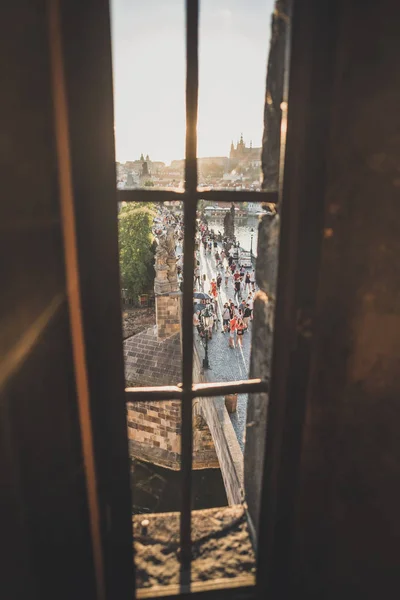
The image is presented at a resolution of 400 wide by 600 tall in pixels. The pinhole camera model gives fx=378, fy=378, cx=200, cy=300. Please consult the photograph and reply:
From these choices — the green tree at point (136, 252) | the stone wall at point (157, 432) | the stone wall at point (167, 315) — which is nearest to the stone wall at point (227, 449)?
the stone wall at point (157, 432)

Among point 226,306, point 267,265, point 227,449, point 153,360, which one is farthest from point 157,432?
point 267,265

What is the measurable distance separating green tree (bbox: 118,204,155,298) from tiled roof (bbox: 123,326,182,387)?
9.36 m

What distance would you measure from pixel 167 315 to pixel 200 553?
11.9 meters

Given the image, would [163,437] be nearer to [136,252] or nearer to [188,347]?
[188,347]

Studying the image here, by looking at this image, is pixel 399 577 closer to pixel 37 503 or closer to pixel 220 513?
pixel 220 513

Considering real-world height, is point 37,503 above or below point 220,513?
above

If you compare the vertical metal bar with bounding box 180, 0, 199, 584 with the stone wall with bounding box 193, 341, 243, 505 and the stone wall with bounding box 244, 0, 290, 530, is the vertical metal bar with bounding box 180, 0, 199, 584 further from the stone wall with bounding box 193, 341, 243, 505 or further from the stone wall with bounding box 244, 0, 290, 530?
the stone wall with bounding box 193, 341, 243, 505

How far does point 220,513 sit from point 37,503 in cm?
89

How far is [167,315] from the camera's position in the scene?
13.4m

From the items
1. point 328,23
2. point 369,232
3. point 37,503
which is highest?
point 328,23

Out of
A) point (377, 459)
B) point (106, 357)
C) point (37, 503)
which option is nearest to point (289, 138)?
point (106, 357)

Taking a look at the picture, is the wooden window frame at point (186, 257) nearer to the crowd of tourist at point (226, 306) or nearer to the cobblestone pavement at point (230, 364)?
the crowd of tourist at point (226, 306)

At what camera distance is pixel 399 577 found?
1.60 meters

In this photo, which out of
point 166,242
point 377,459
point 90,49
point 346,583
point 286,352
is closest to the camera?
point 90,49
